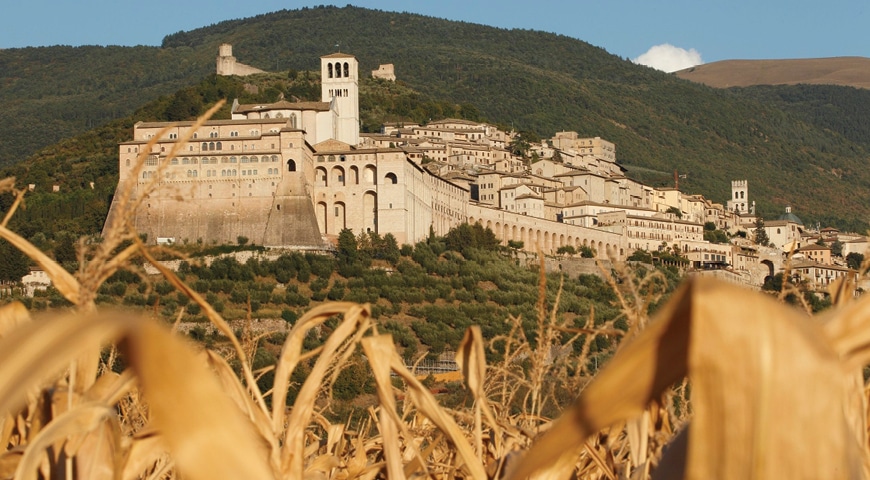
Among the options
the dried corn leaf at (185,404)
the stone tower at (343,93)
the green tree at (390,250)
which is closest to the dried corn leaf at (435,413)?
the dried corn leaf at (185,404)

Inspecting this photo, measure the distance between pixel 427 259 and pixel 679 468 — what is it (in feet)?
201

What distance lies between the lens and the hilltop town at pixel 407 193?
2406 inches

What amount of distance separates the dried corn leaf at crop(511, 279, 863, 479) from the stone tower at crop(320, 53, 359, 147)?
73.3 metres

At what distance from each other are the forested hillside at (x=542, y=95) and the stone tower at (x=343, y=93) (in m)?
51.7

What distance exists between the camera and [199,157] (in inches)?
2437

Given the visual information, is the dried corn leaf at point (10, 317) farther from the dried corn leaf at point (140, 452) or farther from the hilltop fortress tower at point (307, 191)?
the hilltop fortress tower at point (307, 191)

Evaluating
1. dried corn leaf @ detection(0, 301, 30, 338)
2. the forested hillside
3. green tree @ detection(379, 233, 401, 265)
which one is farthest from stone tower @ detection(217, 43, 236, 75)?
dried corn leaf @ detection(0, 301, 30, 338)

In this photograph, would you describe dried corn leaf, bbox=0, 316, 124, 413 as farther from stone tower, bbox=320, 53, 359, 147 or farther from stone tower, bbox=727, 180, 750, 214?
stone tower, bbox=727, 180, 750, 214

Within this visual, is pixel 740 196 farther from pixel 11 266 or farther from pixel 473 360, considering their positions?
pixel 473 360

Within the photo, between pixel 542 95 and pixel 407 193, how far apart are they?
90.6 meters

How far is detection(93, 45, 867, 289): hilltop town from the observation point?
61.1m

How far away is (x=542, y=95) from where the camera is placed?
500 ft

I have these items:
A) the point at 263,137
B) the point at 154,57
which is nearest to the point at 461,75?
the point at 154,57

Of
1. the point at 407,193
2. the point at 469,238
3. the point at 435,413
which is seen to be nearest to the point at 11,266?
the point at 407,193
